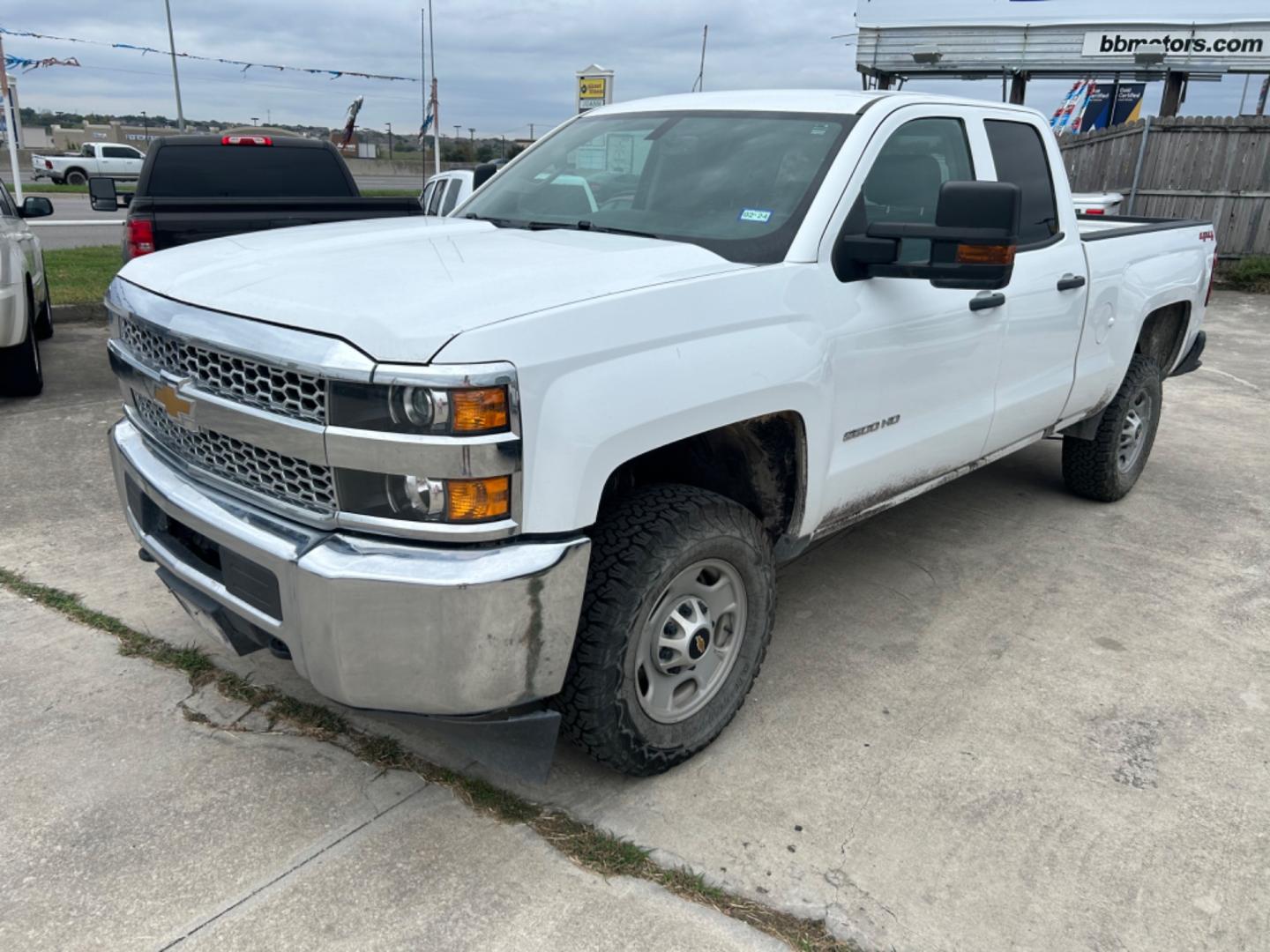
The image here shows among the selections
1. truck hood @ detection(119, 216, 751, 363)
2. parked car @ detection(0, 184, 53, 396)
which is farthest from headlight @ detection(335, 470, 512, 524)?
parked car @ detection(0, 184, 53, 396)

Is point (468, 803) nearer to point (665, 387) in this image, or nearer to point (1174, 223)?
point (665, 387)

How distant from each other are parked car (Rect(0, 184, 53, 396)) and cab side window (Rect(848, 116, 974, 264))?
544cm

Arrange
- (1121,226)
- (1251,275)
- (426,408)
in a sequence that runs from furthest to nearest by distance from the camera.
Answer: (1251,275) < (1121,226) < (426,408)

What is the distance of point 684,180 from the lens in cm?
351

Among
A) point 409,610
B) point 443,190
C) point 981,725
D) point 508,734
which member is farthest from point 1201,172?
point 409,610

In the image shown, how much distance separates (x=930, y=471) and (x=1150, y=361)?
7.81 ft

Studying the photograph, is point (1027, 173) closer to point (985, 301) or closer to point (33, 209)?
point (985, 301)

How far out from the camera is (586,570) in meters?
2.41

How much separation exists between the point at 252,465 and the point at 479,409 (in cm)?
72

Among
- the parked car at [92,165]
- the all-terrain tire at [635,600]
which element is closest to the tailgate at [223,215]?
the all-terrain tire at [635,600]

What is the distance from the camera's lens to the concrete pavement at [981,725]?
8.25 feet

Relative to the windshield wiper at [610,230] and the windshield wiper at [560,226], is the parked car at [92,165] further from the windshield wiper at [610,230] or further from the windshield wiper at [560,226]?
the windshield wiper at [610,230]

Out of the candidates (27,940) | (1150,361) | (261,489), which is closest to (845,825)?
(261,489)

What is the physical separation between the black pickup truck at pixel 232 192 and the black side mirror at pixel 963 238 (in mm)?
4369
